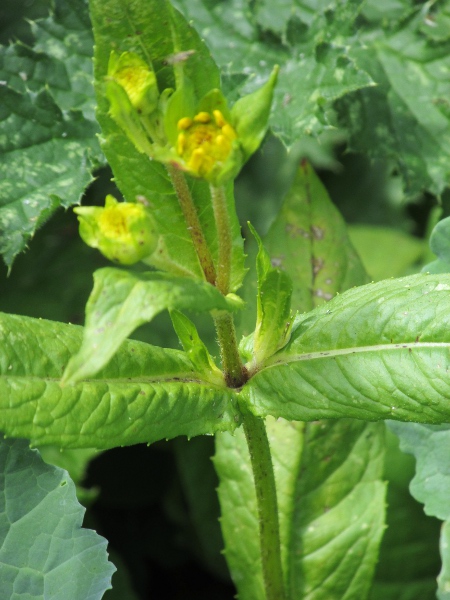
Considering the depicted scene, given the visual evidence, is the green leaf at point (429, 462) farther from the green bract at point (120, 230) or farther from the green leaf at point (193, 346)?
the green bract at point (120, 230)

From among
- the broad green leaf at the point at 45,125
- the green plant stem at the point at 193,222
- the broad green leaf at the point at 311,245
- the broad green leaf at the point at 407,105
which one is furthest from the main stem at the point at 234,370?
the broad green leaf at the point at 407,105

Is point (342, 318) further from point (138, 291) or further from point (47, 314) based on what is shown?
point (47, 314)

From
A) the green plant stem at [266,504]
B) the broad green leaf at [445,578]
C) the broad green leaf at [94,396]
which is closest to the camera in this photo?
the broad green leaf at [94,396]

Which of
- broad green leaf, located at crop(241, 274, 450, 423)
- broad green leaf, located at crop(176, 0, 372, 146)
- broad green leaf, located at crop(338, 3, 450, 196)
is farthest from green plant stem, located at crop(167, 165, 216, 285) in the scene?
broad green leaf, located at crop(338, 3, 450, 196)

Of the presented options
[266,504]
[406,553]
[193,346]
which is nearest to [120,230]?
[193,346]

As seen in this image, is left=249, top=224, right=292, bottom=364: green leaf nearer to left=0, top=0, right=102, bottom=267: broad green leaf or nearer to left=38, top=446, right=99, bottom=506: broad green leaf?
left=0, top=0, right=102, bottom=267: broad green leaf

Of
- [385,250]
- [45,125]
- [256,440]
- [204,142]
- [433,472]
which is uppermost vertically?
[204,142]

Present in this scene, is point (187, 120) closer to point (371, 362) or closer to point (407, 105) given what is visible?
point (371, 362)
